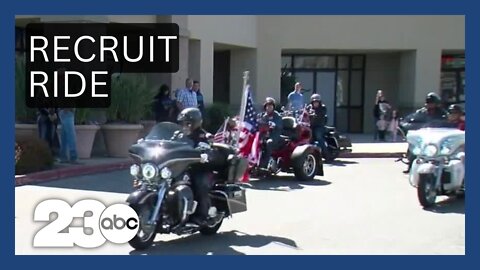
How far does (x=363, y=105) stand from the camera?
2619 centimetres

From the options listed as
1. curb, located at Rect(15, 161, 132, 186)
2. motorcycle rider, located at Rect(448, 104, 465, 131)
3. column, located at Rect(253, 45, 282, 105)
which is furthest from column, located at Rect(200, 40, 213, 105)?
motorcycle rider, located at Rect(448, 104, 465, 131)

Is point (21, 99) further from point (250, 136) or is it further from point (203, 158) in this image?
point (203, 158)

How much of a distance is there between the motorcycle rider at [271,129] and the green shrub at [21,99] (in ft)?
15.1

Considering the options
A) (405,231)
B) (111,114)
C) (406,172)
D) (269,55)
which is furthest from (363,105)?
(405,231)

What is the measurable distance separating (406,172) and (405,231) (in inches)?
231

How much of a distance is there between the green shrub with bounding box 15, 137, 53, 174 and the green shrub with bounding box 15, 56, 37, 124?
5.56 ft

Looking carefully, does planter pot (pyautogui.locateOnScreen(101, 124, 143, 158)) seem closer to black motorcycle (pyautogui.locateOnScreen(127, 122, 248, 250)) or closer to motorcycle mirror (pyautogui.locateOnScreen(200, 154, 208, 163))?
black motorcycle (pyautogui.locateOnScreen(127, 122, 248, 250))

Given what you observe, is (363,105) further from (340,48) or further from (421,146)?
(421,146)

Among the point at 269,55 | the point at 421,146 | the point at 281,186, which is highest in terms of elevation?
the point at 269,55

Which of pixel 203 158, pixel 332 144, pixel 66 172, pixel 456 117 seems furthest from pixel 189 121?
pixel 332 144

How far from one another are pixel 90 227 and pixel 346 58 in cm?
2069

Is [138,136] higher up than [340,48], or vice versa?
[340,48]

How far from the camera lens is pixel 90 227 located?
6570 mm

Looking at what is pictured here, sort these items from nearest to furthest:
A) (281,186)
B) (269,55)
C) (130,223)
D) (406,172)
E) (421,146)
Result: (130,223)
(421,146)
(281,186)
(406,172)
(269,55)
